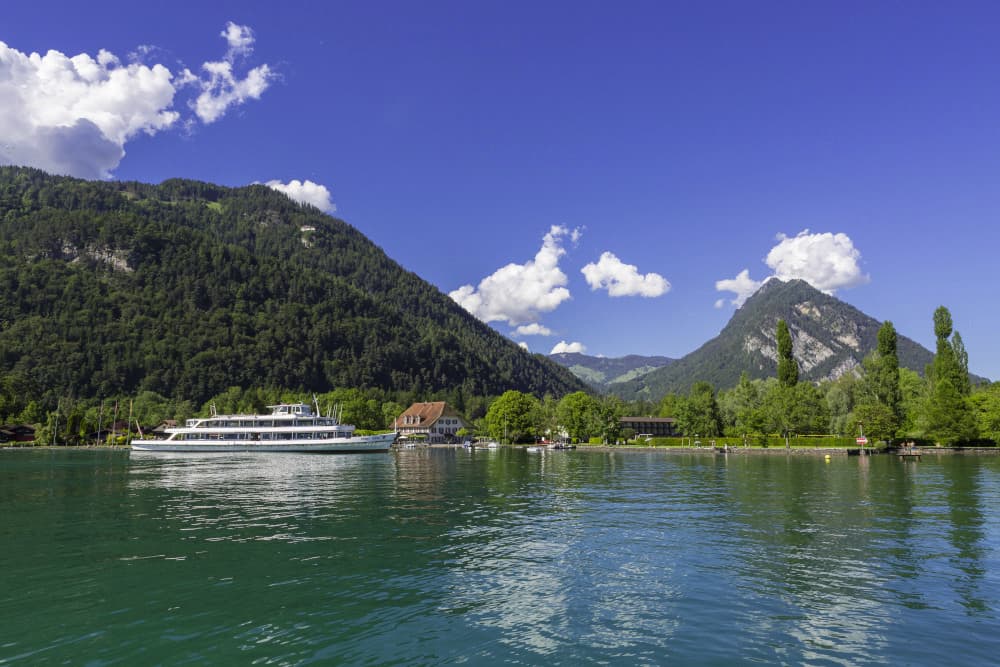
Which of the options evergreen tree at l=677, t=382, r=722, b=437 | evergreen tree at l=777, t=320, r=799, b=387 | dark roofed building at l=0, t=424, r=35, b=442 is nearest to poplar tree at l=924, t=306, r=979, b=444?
evergreen tree at l=777, t=320, r=799, b=387

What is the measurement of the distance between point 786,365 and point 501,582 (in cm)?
13778

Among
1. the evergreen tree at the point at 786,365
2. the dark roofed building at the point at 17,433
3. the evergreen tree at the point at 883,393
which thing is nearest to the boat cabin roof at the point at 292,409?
the dark roofed building at the point at 17,433

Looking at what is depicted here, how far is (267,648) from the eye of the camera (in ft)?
48.0

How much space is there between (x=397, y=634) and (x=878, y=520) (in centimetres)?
3055

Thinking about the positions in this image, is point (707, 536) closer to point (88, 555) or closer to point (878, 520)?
point (878, 520)

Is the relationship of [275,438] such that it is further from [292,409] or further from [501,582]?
[501,582]

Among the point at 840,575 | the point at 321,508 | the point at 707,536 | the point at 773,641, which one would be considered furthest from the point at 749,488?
the point at 773,641

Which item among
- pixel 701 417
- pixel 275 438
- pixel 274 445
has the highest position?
pixel 701 417

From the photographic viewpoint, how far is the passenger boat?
420ft

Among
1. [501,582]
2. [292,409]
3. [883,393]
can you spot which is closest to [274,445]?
[292,409]

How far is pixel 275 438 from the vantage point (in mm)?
133125

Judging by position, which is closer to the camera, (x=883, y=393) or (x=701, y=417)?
(x=883, y=393)

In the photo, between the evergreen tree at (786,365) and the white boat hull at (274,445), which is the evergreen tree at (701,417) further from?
the white boat hull at (274,445)

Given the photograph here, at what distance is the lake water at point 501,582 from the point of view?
14758mm
